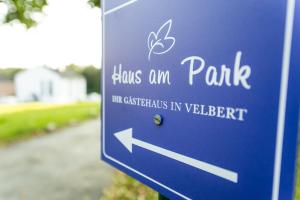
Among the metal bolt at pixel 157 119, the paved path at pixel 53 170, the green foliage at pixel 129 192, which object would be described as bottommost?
the paved path at pixel 53 170

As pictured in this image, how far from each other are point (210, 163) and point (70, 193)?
5454 mm

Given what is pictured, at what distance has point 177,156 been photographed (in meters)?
1.17

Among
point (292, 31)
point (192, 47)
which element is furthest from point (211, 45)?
point (292, 31)

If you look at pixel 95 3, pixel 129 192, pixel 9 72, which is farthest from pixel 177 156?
pixel 9 72

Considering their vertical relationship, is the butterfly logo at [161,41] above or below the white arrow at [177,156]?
above

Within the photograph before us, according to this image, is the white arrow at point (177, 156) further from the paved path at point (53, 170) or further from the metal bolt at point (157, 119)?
the paved path at point (53, 170)

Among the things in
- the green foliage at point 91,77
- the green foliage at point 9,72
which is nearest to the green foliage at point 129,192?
the green foliage at point 91,77

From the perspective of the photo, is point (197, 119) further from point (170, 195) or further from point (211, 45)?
point (170, 195)

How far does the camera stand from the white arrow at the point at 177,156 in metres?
0.96

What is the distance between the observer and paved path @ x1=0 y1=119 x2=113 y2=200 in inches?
232

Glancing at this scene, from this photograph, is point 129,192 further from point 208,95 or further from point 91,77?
point 91,77

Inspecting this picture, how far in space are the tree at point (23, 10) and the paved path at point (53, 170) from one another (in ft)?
12.1

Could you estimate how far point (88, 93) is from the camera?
4494 centimetres

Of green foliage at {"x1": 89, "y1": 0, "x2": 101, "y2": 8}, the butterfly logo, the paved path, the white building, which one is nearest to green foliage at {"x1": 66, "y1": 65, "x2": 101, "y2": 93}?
the white building
